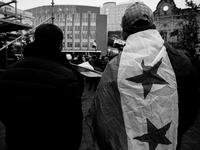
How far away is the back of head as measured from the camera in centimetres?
156

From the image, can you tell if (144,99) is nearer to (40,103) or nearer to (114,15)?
(40,103)

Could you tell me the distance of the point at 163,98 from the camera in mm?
1441

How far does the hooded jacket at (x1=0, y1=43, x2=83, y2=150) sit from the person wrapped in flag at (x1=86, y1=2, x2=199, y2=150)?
0.80 feet

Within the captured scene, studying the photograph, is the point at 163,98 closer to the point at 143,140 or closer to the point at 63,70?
the point at 143,140

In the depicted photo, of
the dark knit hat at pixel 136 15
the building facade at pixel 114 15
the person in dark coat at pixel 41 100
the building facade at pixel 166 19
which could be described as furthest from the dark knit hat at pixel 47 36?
the building facade at pixel 114 15

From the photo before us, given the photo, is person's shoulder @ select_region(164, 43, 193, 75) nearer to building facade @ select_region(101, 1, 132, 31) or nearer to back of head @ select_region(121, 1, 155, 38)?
back of head @ select_region(121, 1, 155, 38)

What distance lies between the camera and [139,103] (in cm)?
143

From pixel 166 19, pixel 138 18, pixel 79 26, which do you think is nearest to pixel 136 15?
pixel 138 18

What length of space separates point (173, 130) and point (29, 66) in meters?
1.29

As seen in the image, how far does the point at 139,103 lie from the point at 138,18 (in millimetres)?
718

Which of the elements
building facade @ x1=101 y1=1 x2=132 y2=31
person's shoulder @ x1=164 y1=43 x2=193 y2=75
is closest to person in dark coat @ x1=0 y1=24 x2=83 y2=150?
person's shoulder @ x1=164 y1=43 x2=193 y2=75

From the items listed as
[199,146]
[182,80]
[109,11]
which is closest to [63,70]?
[182,80]

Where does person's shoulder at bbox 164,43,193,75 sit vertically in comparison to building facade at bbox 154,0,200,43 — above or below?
below

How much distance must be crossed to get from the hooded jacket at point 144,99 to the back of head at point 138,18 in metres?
0.12
